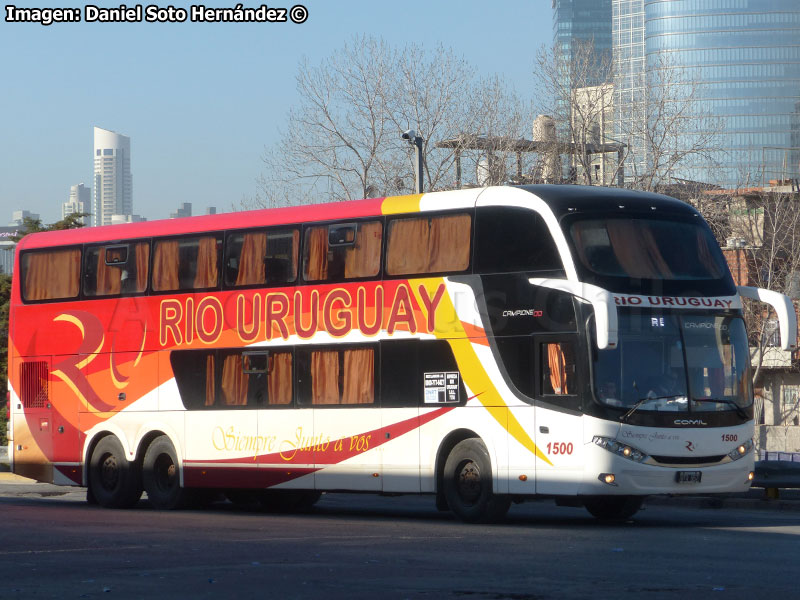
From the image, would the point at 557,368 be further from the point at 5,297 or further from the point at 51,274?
the point at 5,297

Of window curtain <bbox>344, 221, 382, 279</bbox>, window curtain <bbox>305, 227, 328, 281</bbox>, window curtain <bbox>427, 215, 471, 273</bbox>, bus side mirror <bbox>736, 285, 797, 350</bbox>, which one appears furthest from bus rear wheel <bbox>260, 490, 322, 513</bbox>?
bus side mirror <bbox>736, 285, 797, 350</bbox>

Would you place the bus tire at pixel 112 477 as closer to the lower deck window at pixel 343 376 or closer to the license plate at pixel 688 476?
the lower deck window at pixel 343 376

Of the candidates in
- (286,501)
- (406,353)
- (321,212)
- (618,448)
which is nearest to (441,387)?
(406,353)

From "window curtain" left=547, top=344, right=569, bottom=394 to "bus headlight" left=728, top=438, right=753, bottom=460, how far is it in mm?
2119

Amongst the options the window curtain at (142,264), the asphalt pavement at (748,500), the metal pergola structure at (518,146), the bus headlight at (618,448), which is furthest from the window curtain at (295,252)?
the metal pergola structure at (518,146)

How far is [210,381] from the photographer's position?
21547 mm

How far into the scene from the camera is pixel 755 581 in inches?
425

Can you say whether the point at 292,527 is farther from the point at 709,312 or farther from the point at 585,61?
the point at 585,61

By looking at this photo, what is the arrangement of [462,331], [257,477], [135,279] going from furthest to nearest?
[135,279] → [257,477] → [462,331]

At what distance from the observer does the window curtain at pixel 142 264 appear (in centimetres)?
2239

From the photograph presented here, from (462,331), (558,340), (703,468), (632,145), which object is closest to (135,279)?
(462,331)

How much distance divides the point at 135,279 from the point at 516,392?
736 centimetres

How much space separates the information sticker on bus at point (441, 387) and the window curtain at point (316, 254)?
7.57ft

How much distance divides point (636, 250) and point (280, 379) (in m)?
5.65
